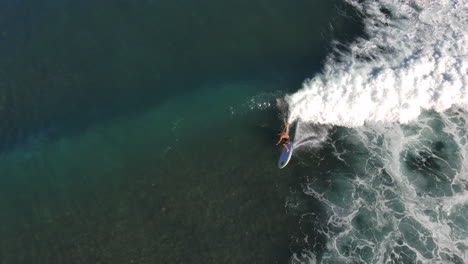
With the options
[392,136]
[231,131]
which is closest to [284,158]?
[231,131]

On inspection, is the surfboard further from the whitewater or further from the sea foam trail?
the sea foam trail

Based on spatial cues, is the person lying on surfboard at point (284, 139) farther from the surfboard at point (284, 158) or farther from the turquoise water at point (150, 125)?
the turquoise water at point (150, 125)

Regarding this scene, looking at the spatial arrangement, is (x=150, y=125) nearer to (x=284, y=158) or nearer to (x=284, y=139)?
(x=284, y=139)

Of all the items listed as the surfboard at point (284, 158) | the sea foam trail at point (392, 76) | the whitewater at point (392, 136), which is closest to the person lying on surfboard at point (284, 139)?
the surfboard at point (284, 158)

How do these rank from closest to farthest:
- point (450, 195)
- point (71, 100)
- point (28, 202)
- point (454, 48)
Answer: point (28, 202) < point (450, 195) < point (71, 100) < point (454, 48)

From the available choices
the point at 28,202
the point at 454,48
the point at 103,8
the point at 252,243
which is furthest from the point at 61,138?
the point at 454,48

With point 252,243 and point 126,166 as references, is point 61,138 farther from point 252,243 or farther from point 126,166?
point 252,243

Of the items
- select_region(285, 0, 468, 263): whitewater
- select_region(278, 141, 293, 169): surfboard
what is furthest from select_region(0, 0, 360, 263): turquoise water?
select_region(285, 0, 468, 263): whitewater
